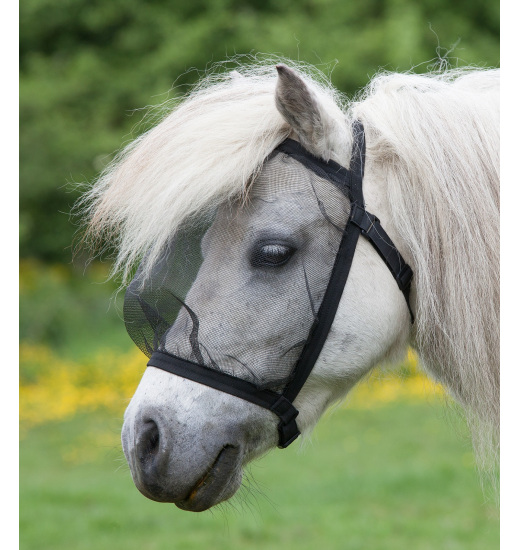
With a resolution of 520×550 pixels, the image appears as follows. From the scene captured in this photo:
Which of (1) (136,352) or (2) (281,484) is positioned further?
(1) (136,352)

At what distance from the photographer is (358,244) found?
159 cm

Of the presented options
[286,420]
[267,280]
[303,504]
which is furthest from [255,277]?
[303,504]

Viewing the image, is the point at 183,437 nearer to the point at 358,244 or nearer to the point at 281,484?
the point at 358,244

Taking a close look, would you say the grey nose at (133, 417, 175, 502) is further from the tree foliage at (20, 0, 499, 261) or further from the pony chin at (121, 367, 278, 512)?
the tree foliage at (20, 0, 499, 261)

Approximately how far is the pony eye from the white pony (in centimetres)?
14

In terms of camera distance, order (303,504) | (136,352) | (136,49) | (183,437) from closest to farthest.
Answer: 1. (183,437)
2. (303,504)
3. (136,352)
4. (136,49)

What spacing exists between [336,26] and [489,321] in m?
8.46

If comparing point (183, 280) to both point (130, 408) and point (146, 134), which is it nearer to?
point (130, 408)

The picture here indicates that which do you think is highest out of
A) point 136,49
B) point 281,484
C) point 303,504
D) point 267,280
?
point 267,280

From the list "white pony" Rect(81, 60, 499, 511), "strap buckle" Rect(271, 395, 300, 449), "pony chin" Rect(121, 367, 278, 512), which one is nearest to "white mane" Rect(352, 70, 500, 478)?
"white pony" Rect(81, 60, 499, 511)

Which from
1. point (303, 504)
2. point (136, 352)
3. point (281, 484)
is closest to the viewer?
point (303, 504)

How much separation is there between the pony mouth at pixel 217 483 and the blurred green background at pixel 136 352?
2.55m

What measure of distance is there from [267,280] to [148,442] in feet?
1.54

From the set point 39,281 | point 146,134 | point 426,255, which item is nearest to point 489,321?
point 426,255
